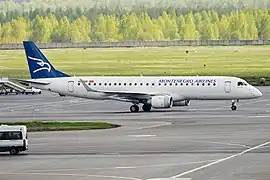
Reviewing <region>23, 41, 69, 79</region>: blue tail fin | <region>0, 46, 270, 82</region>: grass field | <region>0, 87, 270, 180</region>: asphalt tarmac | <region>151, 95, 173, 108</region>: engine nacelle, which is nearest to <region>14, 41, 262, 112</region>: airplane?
<region>151, 95, 173, 108</region>: engine nacelle

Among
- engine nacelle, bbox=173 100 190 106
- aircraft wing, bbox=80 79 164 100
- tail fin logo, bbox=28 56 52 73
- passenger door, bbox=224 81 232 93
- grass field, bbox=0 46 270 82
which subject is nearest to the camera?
passenger door, bbox=224 81 232 93

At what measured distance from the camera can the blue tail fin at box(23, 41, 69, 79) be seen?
3482 inches

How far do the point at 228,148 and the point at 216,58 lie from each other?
148m

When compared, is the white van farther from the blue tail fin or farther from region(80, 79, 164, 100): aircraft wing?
the blue tail fin

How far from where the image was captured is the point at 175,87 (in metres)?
82.9

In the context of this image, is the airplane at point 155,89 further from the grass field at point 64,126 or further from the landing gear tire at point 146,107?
the grass field at point 64,126

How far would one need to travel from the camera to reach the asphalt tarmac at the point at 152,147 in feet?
131

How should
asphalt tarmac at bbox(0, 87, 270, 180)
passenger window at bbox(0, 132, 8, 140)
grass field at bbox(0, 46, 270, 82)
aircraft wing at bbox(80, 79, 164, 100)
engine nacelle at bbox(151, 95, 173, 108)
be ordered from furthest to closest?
grass field at bbox(0, 46, 270, 82) < aircraft wing at bbox(80, 79, 164, 100) < engine nacelle at bbox(151, 95, 173, 108) < passenger window at bbox(0, 132, 8, 140) < asphalt tarmac at bbox(0, 87, 270, 180)

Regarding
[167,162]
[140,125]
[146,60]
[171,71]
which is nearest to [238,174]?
[167,162]

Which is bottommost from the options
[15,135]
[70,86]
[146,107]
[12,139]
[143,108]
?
[143,108]

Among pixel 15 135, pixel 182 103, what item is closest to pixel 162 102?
pixel 182 103

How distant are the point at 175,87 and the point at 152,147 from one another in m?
32.2

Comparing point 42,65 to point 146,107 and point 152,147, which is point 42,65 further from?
point 152,147

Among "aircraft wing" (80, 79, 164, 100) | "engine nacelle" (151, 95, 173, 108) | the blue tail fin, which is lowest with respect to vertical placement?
"engine nacelle" (151, 95, 173, 108)
